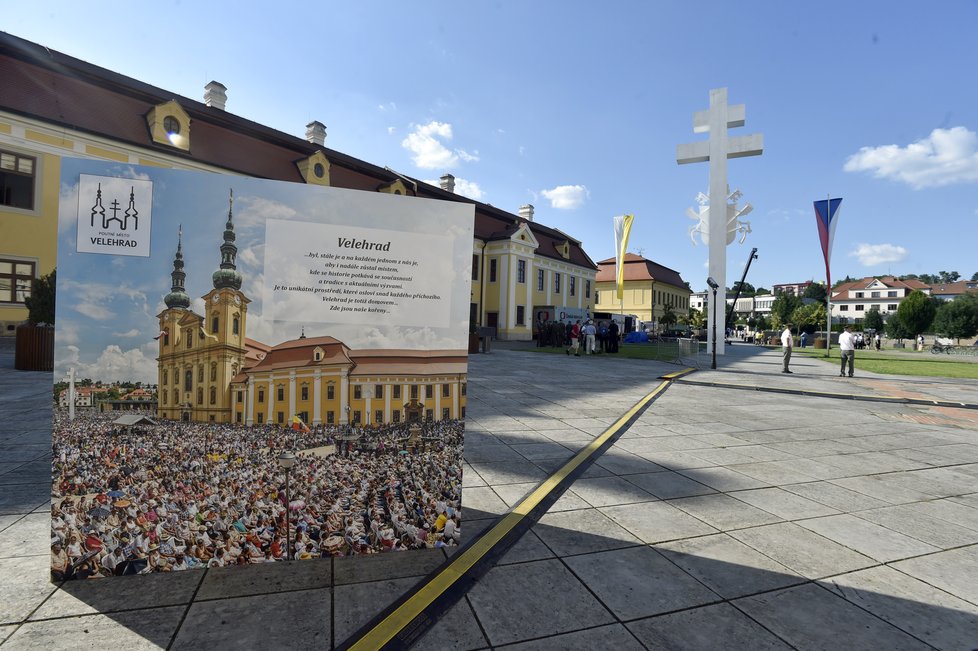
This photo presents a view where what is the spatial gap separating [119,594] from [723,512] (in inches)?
158

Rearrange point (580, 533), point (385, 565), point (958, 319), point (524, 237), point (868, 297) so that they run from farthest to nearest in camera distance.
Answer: point (868, 297) < point (958, 319) < point (524, 237) < point (580, 533) < point (385, 565)

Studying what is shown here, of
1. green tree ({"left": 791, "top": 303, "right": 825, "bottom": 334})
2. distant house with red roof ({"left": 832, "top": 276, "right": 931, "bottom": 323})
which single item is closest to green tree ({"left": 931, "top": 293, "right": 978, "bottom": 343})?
green tree ({"left": 791, "top": 303, "right": 825, "bottom": 334})

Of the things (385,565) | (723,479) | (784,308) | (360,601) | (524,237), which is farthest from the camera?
(784,308)

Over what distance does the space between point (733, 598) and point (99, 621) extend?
125 inches

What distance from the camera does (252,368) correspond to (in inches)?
105

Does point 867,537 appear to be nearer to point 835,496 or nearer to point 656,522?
point 835,496

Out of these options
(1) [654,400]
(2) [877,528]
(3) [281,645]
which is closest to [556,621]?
(3) [281,645]

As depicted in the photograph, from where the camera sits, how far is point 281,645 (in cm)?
210

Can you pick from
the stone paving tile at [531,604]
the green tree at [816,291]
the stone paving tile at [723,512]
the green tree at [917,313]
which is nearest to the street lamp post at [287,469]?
the stone paving tile at [531,604]

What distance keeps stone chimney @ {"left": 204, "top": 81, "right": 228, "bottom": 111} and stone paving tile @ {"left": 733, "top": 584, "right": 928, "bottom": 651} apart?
3441cm

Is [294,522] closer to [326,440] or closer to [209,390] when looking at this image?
[326,440]

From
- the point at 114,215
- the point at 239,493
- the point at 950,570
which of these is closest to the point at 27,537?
the point at 239,493

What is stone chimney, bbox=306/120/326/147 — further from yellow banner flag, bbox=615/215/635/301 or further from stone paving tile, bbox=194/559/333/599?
stone paving tile, bbox=194/559/333/599

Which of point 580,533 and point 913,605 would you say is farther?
point 580,533
